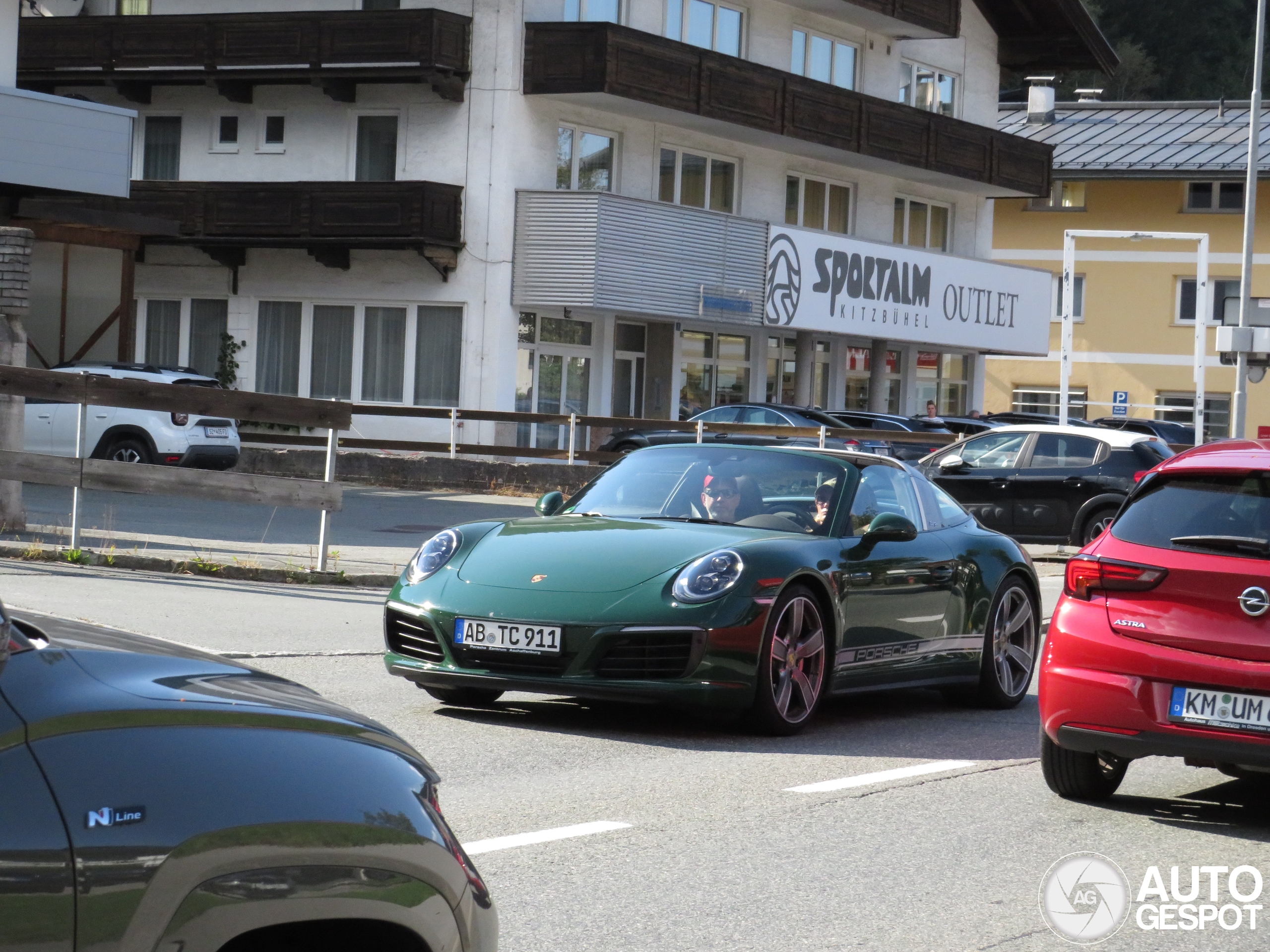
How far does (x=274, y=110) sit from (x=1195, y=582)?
3022 cm

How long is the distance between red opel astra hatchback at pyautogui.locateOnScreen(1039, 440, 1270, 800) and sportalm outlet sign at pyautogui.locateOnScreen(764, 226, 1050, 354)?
30529 millimetres

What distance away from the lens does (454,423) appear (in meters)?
30.4

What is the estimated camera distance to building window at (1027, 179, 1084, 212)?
5953 centimetres

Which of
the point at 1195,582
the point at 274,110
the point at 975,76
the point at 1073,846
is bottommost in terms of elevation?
the point at 1073,846

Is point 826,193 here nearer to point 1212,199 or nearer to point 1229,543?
point 1212,199

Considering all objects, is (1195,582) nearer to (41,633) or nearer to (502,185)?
(41,633)

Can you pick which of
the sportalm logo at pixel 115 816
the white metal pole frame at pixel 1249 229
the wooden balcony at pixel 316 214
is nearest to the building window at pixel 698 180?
the wooden balcony at pixel 316 214

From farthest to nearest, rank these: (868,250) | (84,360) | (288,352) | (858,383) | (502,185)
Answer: (858,383) → (868,250) → (288,352) → (502,185) → (84,360)

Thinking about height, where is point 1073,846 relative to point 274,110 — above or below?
below

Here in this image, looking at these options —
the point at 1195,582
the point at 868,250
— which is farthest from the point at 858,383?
the point at 1195,582

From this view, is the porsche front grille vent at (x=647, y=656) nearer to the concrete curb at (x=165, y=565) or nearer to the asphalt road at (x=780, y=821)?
the asphalt road at (x=780, y=821)

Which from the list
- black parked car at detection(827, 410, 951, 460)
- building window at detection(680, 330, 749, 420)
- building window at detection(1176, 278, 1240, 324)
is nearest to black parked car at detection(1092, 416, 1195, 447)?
black parked car at detection(827, 410, 951, 460)

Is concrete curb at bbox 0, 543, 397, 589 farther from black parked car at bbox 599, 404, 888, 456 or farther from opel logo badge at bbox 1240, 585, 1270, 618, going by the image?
black parked car at bbox 599, 404, 888, 456

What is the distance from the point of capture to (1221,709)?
6609mm
